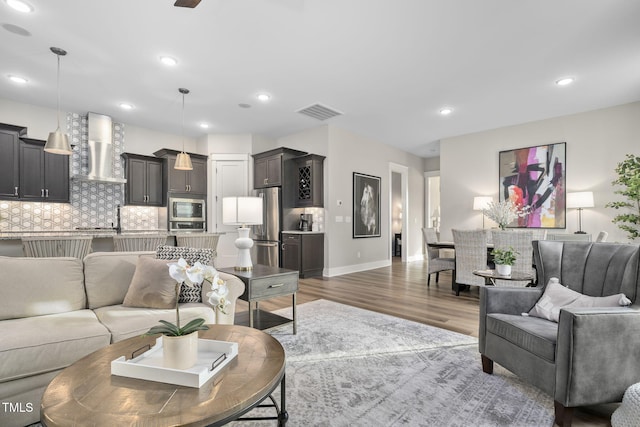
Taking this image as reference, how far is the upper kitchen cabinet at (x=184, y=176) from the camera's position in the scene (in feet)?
19.7

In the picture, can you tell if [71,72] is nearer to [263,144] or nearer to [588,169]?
[263,144]

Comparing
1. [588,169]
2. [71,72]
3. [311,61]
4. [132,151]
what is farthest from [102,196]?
[588,169]

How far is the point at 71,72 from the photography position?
393cm

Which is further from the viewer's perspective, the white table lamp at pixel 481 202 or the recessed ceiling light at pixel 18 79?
the white table lamp at pixel 481 202

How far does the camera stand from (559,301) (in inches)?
79.2

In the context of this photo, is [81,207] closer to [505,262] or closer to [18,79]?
[18,79]

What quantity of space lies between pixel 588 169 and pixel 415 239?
4159 mm

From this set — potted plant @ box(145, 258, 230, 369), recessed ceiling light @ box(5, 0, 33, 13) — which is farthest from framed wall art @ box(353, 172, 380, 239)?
potted plant @ box(145, 258, 230, 369)

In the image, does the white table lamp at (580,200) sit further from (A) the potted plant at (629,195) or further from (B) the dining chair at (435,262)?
(B) the dining chair at (435,262)

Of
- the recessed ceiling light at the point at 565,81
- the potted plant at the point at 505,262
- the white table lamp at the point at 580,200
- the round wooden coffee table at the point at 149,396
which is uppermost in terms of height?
the recessed ceiling light at the point at 565,81

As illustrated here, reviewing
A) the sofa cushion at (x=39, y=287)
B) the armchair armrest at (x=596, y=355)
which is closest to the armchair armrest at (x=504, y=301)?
the armchair armrest at (x=596, y=355)

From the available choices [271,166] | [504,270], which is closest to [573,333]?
[504,270]

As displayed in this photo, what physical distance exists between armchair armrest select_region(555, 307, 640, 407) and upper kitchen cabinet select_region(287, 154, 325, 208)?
4.68 m

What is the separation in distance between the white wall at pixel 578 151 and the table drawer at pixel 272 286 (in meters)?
4.75
